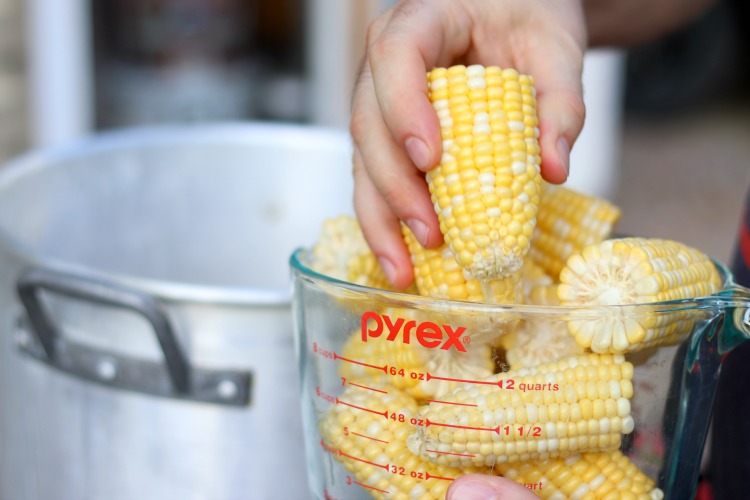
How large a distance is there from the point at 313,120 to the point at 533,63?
95.6 inches

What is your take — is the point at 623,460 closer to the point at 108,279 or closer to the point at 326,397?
the point at 326,397

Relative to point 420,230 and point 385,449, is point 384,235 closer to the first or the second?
point 420,230

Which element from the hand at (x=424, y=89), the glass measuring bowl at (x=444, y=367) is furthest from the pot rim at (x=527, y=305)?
the hand at (x=424, y=89)

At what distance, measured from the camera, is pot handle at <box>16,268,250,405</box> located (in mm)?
795

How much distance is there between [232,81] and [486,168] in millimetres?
2532

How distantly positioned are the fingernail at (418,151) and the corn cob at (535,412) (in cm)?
15

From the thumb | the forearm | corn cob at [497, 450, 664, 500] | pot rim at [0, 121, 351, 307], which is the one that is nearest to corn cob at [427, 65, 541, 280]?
the thumb

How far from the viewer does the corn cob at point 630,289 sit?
542mm

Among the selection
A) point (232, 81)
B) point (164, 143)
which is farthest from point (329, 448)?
point (232, 81)

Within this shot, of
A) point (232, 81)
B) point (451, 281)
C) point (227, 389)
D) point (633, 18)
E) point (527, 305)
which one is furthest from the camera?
point (232, 81)

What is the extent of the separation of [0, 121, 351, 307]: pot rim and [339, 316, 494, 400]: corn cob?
22 cm

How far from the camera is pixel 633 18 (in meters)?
1.19

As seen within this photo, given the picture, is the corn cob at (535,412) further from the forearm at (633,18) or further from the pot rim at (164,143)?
the forearm at (633,18)

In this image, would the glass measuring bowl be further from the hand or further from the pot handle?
the pot handle
